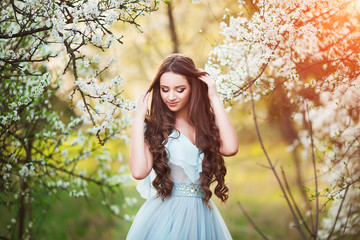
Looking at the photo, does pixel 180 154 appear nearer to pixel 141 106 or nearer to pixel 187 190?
pixel 187 190

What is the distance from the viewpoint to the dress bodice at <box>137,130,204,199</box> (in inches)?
112

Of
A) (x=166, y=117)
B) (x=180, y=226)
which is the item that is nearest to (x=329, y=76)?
(x=166, y=117)

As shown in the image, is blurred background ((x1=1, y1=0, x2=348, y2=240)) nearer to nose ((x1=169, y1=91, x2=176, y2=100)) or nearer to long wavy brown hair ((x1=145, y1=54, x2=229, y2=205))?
long wavy brown hair ((x1=145, y1=54, x2=229, y2=205))

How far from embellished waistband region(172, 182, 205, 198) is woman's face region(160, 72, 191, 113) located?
0.55 metres

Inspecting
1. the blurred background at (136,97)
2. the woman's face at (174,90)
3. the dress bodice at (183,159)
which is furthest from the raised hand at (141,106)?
the blurred background at (136,97)

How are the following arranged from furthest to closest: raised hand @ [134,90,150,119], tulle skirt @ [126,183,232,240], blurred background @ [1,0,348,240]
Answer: blurred background @ [1,0,348,240] → raised hand @ [134,90,150,119] → tulle skirt @ [126,183,232,240]

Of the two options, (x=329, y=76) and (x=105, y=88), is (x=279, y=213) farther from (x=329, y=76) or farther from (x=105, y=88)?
(x=105, y=88)

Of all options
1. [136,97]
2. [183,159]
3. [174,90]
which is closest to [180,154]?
[183,159]

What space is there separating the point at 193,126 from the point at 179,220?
73 centimetres

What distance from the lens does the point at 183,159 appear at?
2.84m

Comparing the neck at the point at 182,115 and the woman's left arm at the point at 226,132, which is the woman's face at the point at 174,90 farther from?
the woman's left arm at the point at 226,132

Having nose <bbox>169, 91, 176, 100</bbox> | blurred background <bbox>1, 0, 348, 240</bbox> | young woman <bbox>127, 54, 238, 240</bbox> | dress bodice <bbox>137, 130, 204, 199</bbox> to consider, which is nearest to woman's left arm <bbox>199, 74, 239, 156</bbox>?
young woman <bbox>127, 54, 238, 240</bbox>

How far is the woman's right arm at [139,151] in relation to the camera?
2705 millimetres

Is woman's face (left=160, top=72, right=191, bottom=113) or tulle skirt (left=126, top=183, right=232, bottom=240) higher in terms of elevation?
woman's face (left=160, top=72, right=191, bottom=113)
